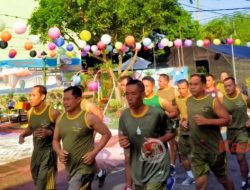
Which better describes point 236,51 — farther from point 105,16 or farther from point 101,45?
point 101,45

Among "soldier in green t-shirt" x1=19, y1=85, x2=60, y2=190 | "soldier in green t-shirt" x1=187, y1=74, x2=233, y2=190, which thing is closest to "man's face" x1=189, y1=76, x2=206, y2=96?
A: "soldier in green t-shirt" x1=187, y1=74, x2=233, y2=190

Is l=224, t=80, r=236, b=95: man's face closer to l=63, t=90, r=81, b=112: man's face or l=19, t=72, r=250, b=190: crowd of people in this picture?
l=19, t=72, r=250, b=190: crowd of people

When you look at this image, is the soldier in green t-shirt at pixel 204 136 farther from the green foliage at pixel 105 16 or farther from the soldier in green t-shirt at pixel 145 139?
the green foliage at pixel 105 16

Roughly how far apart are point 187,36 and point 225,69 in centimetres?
614

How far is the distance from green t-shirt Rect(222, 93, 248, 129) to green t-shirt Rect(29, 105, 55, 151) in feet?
9.12

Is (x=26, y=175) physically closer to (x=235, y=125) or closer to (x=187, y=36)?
(x=235, y=125)

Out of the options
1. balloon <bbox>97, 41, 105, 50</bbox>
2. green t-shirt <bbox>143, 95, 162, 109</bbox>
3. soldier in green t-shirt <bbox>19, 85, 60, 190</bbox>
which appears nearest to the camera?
soldier in green t-shirt <bbox>19, 85, 60, 190</bbox>

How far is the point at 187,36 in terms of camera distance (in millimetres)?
31125

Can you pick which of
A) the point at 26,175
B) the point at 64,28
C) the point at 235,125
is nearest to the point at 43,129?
the point at 235,125

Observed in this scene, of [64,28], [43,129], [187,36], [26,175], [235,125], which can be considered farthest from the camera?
[187,36]

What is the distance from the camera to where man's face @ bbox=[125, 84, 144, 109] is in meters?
4.24

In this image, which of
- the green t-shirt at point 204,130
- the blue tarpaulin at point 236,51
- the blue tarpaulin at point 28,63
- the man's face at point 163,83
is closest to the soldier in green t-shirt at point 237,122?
the green t-shirt at point 204,130

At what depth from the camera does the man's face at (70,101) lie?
4578 millimetres

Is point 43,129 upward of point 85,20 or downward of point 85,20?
downward
